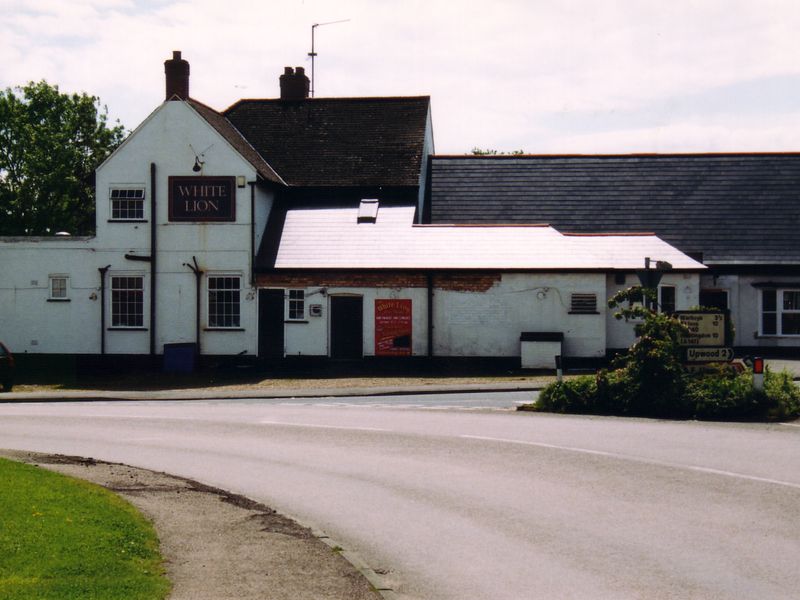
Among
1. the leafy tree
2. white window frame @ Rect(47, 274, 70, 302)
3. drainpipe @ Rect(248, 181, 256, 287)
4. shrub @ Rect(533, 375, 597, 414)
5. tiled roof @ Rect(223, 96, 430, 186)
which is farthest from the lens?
the leafy tree

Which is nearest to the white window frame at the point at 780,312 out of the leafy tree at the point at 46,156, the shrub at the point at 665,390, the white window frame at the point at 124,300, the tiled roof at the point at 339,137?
the tiled roof at the point at 339,137

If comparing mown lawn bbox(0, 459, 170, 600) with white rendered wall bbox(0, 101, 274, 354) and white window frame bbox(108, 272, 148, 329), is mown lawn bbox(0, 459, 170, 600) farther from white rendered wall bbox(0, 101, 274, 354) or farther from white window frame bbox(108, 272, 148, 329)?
white window frame bbox(108, 272, 148, 329)

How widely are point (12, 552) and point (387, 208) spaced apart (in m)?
31.2

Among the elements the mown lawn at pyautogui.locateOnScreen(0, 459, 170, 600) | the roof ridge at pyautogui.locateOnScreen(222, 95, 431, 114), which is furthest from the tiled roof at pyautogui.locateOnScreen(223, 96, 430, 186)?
the mown lawn at pyautogui.locateOnScreen(0, 459, 170, 600)

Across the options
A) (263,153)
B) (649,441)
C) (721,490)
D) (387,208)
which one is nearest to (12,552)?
(721,490)

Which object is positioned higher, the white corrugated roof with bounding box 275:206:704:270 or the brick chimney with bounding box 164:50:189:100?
the brick chimney with bounding box 164:50:189:100

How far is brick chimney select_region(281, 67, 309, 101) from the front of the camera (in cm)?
4492

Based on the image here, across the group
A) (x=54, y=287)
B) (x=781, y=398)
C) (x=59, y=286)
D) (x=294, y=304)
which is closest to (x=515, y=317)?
(x=294, y=304)

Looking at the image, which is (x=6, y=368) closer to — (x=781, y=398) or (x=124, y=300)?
(x=124, y=300)

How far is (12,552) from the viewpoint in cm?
830

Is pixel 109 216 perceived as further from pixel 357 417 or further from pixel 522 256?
pixel 357 417

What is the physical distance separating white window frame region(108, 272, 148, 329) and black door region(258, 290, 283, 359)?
4293 millimetres

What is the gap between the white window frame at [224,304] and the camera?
119ft

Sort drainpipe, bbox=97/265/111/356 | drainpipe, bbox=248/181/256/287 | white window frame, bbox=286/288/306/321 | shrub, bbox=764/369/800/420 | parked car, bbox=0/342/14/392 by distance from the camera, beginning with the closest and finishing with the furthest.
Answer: shrub, bbox=764/369/800/420, parked car, bbox=0/342/14/392, white window frame, bbox=286/288/306/321, drainpipe, bbox=248/181/256/287, drainpipe, bbox=97/265/111/356
